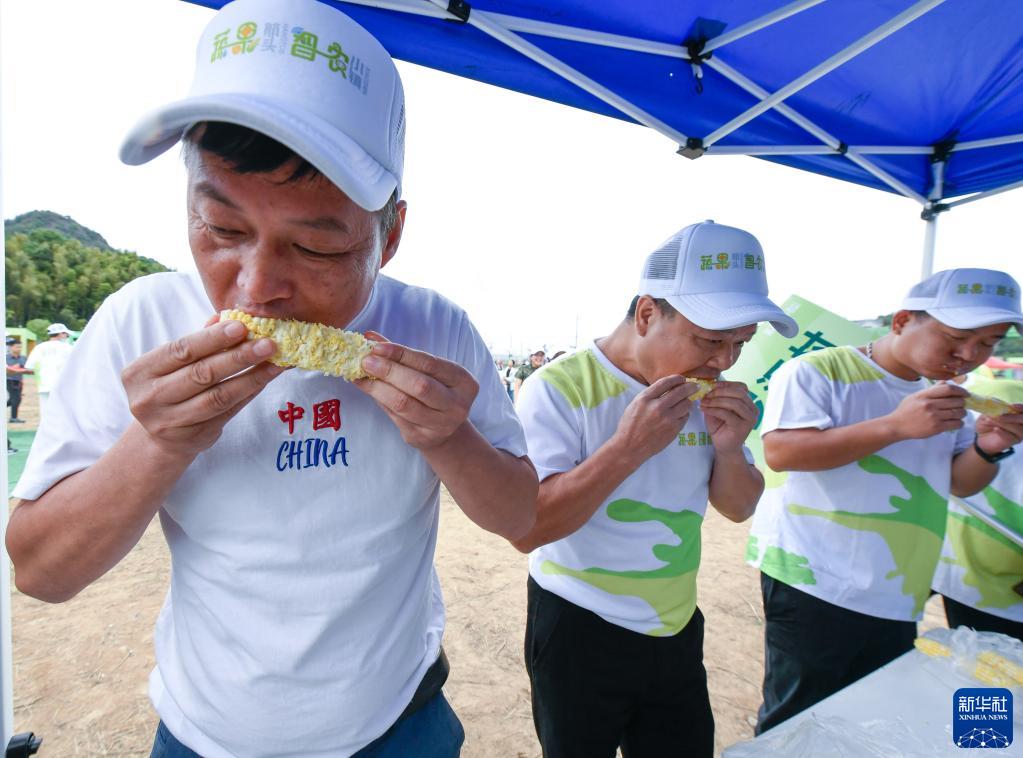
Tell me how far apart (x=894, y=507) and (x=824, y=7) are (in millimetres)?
2486

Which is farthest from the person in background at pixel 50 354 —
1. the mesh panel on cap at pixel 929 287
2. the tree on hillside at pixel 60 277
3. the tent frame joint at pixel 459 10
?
the tree on hillside at pixel 60 277

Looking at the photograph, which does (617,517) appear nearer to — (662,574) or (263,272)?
(662,574)

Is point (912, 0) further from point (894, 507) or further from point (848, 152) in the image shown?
point (894, 507)

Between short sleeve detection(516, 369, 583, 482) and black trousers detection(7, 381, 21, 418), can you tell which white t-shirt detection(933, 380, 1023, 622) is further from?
black trousers detection(7, 381, 21, 418)

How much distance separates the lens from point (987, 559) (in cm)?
302

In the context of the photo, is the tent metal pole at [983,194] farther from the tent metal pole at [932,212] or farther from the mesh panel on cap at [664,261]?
the mesh panel on cap at [664,261]

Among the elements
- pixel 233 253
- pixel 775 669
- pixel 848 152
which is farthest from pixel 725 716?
pixel 233 253

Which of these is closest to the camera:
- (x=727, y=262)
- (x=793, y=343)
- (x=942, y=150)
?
(x=727, y=262)

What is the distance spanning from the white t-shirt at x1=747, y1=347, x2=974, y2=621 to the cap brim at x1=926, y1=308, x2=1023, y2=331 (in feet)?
1.22

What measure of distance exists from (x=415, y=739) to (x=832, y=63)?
347 centimetres

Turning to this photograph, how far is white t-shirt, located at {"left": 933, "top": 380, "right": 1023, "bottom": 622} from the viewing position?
116 inches

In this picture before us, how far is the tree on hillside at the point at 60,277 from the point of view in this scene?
27.7 metres

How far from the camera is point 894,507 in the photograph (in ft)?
8.57

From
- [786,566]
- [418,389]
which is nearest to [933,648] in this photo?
[786,566]
